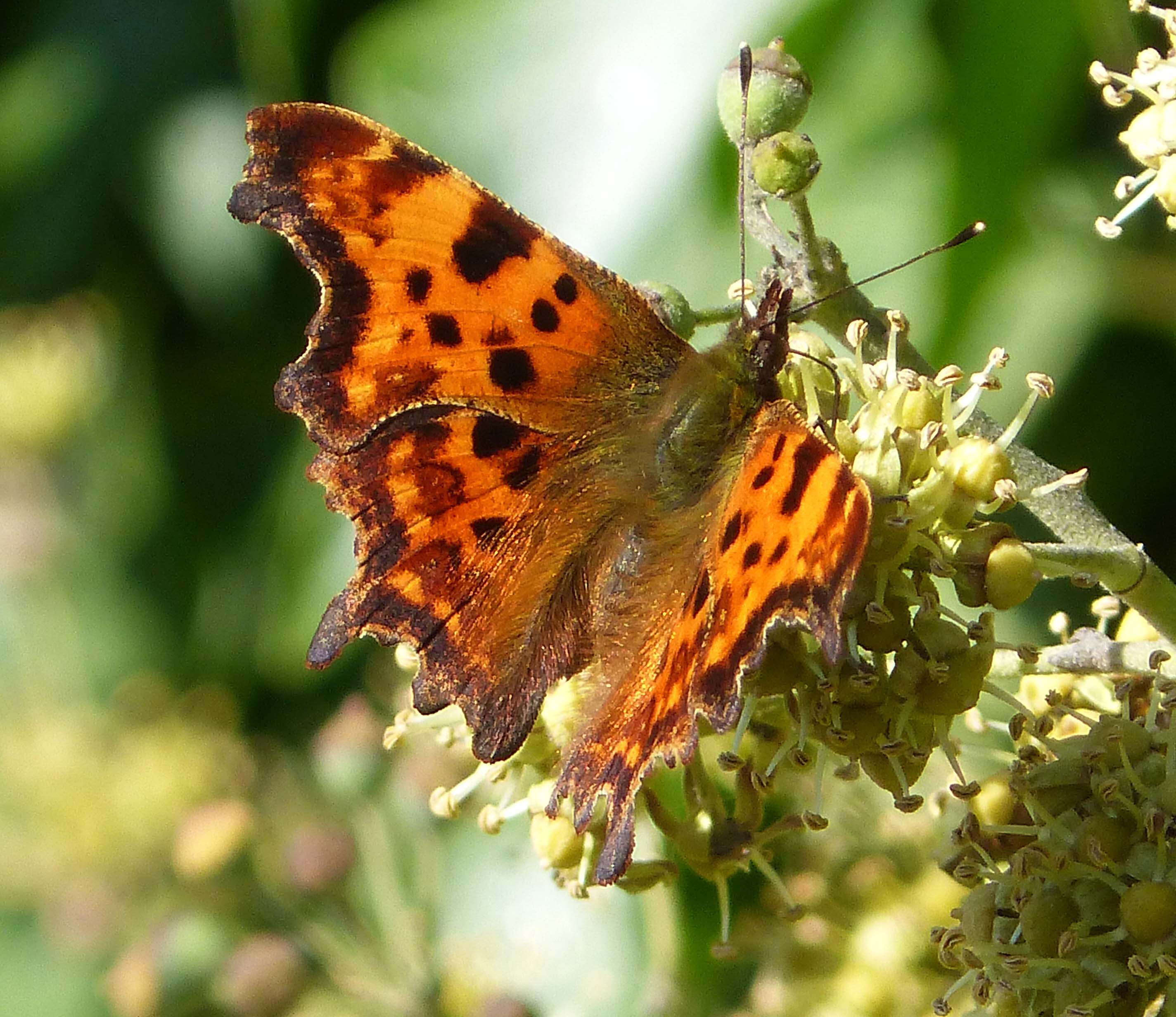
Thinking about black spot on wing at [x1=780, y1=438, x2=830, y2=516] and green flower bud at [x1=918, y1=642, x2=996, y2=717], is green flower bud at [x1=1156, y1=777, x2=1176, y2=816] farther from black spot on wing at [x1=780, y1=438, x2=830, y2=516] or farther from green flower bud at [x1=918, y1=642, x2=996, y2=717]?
black spot on wing at [x1=780, y1=438, x2=830, y2=516]

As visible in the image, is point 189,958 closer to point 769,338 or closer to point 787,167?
point 769,338

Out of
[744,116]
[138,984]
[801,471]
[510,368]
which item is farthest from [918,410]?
[138,984]

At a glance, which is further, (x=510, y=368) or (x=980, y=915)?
(x=510, y=368)

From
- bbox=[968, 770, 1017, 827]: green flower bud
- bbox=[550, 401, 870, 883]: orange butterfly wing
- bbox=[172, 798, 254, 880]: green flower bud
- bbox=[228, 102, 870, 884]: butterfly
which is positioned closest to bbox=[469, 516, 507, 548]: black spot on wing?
bbox=[228, 102, 870, 884]: butterfly

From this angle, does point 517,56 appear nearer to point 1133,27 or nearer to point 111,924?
point 1133,27

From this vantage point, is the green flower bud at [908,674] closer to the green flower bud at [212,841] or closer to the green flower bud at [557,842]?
the green flower bud at [557,842]

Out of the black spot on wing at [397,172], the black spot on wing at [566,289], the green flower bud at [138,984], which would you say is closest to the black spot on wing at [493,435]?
the black spot on wing at [566,289]
